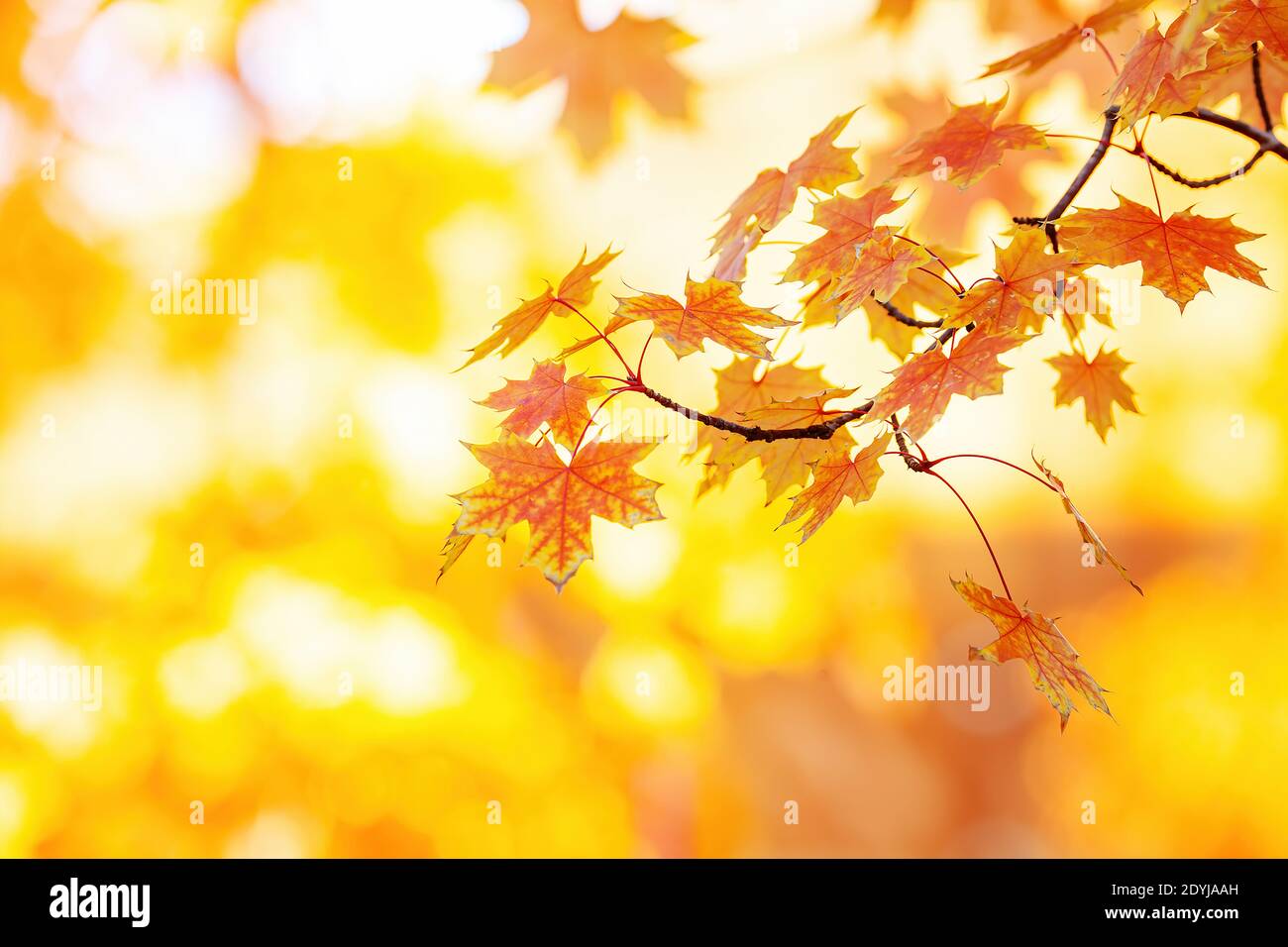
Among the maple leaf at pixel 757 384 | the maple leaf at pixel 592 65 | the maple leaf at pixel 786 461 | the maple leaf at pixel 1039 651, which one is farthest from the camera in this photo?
the maple leaf at pixel 592 65

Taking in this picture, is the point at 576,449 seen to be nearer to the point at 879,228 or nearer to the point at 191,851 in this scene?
the point at 879,228

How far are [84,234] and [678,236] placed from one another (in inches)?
42.1

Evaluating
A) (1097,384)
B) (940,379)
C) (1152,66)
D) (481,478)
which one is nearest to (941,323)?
(940,379)

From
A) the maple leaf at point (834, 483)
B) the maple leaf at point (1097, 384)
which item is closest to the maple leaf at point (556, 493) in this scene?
the maple leaf at point (834, 483)

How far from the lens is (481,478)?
1.56 meters

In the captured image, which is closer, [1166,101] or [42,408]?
[1166,101]

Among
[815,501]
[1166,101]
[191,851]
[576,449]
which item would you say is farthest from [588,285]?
[191,851]

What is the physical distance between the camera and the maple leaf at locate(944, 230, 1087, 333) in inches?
25.1

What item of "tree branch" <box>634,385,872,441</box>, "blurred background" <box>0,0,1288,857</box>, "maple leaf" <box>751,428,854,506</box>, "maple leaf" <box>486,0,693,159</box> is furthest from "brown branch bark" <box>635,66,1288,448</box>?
"maple leaf" <box>486,0,693,159</box>

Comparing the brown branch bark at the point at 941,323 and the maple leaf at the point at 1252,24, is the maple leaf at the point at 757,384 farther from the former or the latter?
the maple leaf at the point at 1252,24

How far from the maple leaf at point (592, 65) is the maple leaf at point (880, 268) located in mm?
986

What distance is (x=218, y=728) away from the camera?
64.4 inches

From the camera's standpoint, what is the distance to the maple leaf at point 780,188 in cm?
79
